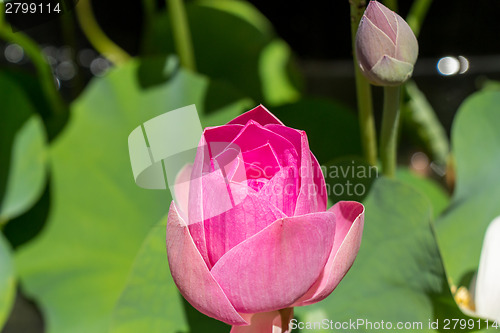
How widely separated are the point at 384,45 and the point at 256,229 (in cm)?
8

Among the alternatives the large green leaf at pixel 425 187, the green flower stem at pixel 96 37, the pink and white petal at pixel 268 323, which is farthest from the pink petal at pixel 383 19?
the green flower stem at pixel 96 37

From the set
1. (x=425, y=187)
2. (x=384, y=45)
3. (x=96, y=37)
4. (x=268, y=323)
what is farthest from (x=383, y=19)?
(x=96, y=37)

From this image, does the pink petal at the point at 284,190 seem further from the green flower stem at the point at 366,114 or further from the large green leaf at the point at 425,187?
the large green leaf at the point at 425,187

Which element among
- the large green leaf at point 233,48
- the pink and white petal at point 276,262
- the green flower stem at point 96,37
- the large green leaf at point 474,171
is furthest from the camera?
the green flower stem at point 96,37

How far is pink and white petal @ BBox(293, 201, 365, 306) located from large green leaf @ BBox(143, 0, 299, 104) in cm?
34

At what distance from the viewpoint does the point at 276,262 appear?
16 centimetres

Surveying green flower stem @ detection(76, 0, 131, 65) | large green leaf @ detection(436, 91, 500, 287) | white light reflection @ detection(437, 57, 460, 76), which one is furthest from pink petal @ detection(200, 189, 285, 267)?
green flower stem @ detection(76, 0, 131, 65)

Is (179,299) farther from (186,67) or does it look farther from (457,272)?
(186,67)

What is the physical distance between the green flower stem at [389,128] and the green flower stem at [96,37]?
0.46 meters

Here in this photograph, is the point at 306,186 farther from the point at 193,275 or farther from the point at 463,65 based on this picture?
the point at 463,65

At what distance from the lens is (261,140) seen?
0.56ft

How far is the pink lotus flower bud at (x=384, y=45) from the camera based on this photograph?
6.9 inches

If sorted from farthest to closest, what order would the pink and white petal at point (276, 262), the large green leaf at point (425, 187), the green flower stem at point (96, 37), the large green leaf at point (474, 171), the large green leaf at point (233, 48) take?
the green flower stem at point (96, 37), the large green leaf at point (233, 48), the large green leaf at point (425, 187), the large green leaf at point (474, 171), the pink and white petal at point (276, 262)

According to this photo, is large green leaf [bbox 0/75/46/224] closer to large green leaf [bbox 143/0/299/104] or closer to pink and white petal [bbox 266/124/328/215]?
large green leaf [bbox 143/0/299/104]
